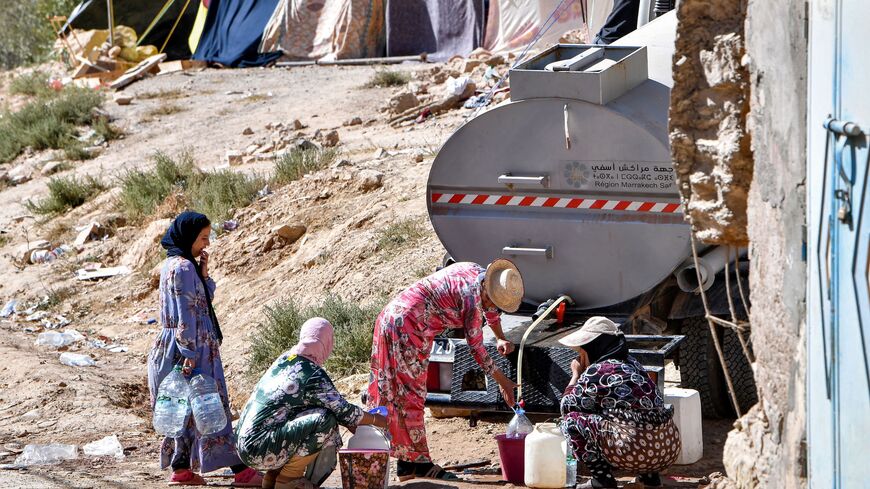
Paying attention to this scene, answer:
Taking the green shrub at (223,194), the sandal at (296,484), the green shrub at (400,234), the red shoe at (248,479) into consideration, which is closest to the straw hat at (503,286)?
the sandal at (296,484)

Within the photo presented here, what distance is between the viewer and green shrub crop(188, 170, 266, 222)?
1241cm

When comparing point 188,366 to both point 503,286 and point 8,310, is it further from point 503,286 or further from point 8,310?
point 8,310

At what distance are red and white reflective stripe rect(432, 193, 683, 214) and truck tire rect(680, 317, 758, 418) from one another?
2.92ft

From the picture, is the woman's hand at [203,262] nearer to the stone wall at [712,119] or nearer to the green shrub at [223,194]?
the stone wall at [712,119]

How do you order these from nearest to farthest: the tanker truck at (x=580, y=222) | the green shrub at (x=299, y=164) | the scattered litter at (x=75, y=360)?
the tanker truck at (x=580, y=222) → the scattered litter at (x=75, y=360) → the green shrub at (x=299, y=164)

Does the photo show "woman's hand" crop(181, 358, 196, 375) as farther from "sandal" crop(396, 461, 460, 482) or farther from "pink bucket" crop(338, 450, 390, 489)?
"sandal" crop(396, 461, 460, 482)

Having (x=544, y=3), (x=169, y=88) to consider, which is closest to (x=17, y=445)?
(x=544, y=3)

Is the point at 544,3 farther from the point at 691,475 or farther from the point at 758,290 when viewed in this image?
the point at 758,290

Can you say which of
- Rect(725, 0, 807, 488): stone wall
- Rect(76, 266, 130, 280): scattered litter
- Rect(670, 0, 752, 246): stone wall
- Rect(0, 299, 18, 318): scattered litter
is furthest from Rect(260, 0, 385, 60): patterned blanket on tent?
Rect(725, 0, 807, 488): stone wall

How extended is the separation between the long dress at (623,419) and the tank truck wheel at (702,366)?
143cm

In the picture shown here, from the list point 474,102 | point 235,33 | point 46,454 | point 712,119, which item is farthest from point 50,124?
point 712,119

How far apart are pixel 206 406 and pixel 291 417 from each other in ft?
2.38

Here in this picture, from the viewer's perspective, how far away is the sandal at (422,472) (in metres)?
6.02

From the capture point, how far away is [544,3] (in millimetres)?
18219
